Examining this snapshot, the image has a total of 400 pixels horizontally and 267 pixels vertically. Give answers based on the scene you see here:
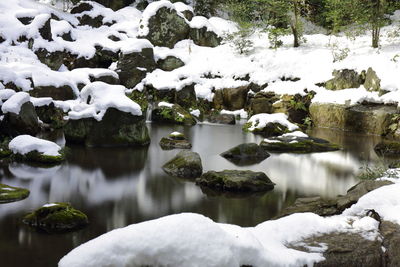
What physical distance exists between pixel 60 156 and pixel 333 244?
8.92 meters

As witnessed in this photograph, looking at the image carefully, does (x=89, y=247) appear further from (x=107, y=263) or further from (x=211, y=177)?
(x=211, y=177)

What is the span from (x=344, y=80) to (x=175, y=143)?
1071 centimetres

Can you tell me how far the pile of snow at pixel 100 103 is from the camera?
13.5 meters

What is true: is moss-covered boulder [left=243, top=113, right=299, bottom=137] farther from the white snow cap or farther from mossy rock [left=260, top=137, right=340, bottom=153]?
the white snow cap

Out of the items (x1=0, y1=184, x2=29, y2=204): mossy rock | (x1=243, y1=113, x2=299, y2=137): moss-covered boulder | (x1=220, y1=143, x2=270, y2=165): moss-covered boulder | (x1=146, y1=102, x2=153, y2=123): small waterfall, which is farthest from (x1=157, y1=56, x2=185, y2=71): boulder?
(x1=0, y1=184, x2=29, y2=204): mossy rock

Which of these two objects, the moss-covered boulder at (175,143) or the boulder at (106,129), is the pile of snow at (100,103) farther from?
the moss-covered boulder at (175,143)

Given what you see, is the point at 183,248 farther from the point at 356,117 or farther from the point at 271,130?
the point at 356,117

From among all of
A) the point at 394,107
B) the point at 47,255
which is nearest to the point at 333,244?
the point at 47,255

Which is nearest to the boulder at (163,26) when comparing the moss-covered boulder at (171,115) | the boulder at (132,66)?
the boulder at (132,66)

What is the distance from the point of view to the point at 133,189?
8.93 metres

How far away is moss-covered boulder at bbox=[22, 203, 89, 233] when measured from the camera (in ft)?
20.8

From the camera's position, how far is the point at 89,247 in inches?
139

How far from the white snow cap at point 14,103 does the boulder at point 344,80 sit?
14.7 meters

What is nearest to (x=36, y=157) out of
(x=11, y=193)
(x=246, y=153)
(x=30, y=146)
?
(x=30, y=146)
